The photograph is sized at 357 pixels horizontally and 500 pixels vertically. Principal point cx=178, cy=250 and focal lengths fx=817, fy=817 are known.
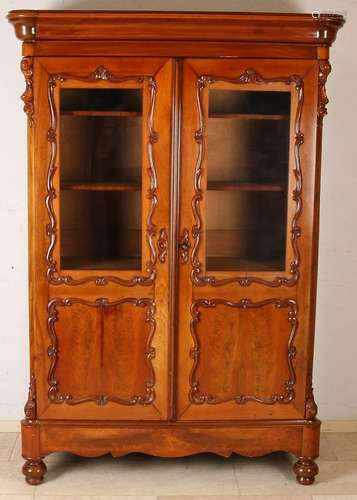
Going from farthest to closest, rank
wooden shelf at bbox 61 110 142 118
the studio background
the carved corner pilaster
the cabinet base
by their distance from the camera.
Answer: the studio background, the cabinet base, wooden shelf at bbox 61 110 142 118, the carved corner pilaster

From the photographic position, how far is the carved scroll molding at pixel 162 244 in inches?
127

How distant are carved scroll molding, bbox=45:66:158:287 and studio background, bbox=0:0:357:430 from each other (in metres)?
0.64

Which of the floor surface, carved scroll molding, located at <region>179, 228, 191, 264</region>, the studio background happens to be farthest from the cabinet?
the studio background

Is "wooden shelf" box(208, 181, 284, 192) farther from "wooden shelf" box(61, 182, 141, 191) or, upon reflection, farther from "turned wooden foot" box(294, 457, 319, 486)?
"turned wooden foot" box(294, 457, 319, 486)

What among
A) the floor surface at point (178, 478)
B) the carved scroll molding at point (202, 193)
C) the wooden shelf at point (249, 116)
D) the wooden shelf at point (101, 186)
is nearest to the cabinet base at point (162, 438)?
the floor surface at point (178, 478)

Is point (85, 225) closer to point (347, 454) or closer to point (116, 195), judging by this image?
point (116, 195)

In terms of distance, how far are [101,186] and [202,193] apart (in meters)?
0.40

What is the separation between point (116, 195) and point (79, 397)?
2.74ft

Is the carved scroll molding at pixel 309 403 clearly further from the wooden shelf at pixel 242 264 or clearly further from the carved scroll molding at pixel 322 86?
the carved scroll molding at pixel 322 86

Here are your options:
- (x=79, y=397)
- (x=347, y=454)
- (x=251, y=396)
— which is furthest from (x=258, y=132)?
(x=347, y=454)

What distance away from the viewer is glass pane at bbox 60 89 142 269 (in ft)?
10.5

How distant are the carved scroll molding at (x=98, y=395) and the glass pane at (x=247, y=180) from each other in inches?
13.2

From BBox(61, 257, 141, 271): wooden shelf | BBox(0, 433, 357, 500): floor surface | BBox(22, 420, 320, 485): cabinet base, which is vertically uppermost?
BBox(61, 257, 141, 271): wooden shelf

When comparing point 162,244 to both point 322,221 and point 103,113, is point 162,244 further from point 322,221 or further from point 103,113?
point 322,221
